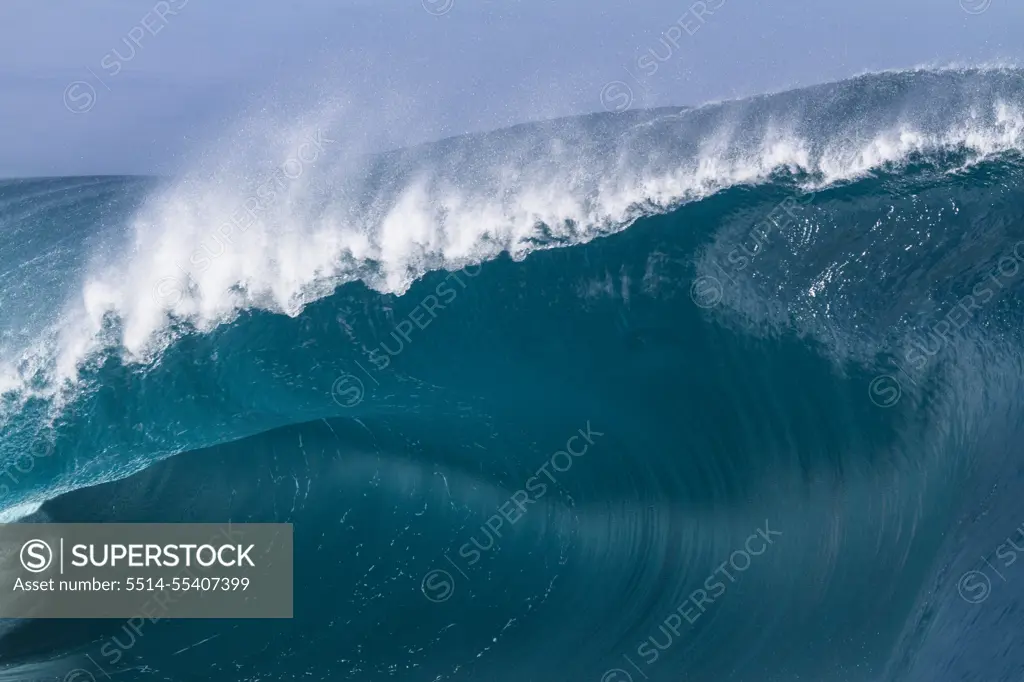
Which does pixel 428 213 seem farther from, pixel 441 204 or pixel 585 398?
pixel 585 398

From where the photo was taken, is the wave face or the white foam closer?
the wave face

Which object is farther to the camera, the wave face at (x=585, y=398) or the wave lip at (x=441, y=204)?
the wave lip at (x=441, y=204)

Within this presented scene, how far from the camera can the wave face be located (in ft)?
20.3

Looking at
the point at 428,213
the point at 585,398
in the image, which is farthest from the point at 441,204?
the point at 585,398

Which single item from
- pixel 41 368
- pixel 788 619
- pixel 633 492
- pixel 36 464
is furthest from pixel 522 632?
pixel 41 368

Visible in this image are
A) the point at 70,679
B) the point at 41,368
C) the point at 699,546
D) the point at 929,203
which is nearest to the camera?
the point at 70,679

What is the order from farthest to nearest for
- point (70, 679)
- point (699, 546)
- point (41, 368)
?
point (41, 368) → point (699, 546) → point (70, 679)

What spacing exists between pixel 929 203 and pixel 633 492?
417 cm

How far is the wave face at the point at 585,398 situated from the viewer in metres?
6.19

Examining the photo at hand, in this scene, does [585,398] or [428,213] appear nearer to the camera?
[585,398]

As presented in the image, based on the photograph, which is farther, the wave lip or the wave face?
the wave lip

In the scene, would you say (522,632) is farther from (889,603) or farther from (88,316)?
(88,316)

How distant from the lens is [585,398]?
7.32m

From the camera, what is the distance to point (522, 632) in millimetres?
6254
